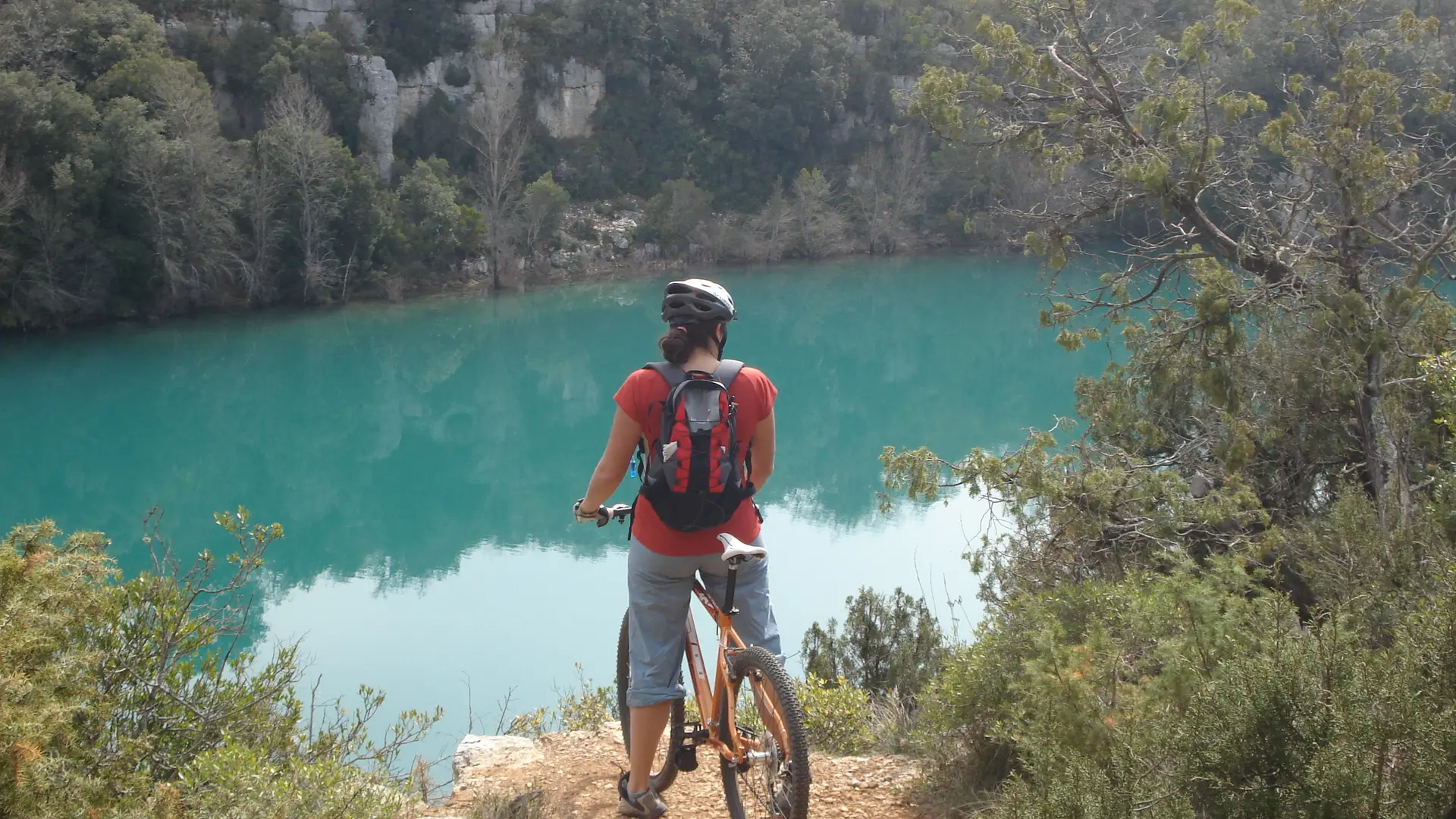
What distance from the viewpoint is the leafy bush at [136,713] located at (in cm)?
226

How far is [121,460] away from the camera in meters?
15.3

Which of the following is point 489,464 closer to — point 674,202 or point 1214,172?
point 1214,172

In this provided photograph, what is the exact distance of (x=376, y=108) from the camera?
28391mm

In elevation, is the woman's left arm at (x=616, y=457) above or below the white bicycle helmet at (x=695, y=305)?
below

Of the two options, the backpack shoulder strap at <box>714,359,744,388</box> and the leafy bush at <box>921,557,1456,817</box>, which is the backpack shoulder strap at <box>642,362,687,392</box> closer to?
the backpack shoulder strap at <box>714,359,744,388</box>

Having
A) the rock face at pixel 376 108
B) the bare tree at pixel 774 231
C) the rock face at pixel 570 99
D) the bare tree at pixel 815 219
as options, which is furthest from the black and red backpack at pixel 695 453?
the rock face at pixel 570 99

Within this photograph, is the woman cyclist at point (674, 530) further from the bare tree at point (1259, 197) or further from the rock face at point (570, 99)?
the rock face at point (570, 99)


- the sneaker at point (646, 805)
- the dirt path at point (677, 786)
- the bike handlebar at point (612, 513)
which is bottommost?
the sneaker at point (646, 805)

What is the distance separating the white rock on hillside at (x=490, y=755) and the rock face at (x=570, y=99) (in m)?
31.3

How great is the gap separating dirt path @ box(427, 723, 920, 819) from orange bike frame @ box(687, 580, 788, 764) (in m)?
0.52

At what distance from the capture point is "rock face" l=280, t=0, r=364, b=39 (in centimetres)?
2880

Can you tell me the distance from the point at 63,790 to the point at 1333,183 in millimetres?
5219

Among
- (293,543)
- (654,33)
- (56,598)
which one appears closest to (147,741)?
(56,598)

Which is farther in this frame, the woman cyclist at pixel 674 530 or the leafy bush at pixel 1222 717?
the woman cyclist at pixel 674 530
